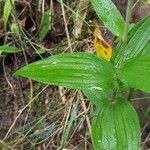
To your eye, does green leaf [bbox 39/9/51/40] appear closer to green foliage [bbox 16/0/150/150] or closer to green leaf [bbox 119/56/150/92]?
green foliage [bbox 16/0/150/150]

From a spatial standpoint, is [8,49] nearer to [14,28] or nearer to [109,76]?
[14,28]

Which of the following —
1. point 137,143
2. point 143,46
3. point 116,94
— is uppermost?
point 143,46

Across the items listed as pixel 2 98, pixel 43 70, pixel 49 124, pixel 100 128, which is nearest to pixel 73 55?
pixel 43 70

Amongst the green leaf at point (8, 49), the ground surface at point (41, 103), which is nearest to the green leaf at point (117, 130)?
the ground surface at point (41, 103)

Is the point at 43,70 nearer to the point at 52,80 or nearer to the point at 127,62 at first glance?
the point at 52,80

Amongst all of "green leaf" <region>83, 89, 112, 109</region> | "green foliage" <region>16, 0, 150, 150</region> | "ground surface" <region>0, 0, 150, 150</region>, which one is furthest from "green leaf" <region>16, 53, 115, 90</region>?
"ground surface" <region>0, 0, 150, 150</region>

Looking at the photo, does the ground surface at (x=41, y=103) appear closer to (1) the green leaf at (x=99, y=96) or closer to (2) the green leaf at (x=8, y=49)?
(2) the green leaf at (x=8, y=49)
